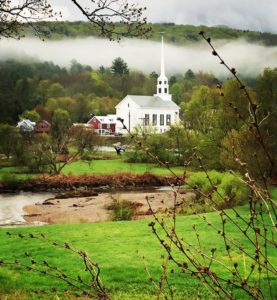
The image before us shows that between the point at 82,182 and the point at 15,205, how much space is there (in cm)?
1051

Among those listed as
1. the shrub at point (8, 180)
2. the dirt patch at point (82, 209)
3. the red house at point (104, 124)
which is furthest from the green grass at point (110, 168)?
the red house at point (104, 124)

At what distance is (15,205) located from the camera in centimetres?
2988

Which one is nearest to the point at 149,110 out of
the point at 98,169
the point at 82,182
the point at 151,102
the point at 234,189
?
the point at 151,102

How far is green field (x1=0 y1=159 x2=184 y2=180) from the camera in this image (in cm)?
4362

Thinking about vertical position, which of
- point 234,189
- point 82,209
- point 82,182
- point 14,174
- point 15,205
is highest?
point 234,189

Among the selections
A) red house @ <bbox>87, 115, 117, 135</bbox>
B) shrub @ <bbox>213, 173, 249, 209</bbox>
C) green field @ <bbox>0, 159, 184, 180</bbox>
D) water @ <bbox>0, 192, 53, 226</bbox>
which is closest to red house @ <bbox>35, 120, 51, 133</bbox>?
red house @ <bbox>87, 115, 117, 135</bbox>

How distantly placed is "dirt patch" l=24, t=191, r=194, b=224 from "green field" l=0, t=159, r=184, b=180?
9986 mm

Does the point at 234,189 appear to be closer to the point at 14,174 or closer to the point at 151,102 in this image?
the point at 14,174

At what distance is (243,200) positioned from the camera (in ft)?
80.3

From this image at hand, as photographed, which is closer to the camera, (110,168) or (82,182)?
(82,182)

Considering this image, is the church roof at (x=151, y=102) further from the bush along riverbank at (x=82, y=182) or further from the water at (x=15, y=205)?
the water at (x=15, y=205)

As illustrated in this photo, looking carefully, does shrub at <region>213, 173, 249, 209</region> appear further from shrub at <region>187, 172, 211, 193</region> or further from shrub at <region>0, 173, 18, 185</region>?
shrub at <region>0, 173, 18, 185</region>

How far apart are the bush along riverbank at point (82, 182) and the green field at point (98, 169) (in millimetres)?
1496

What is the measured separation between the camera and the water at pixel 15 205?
24663 mm
